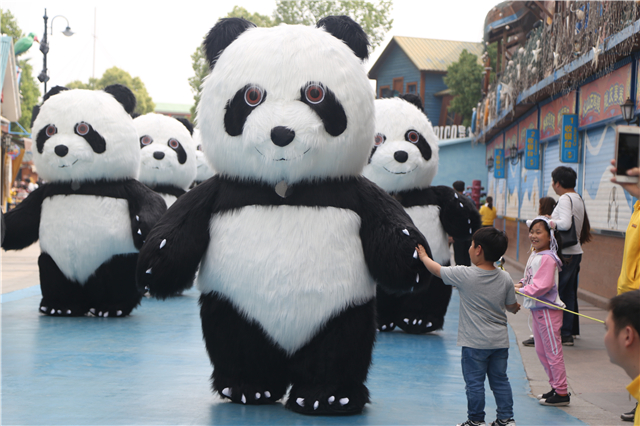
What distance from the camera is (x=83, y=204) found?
6.81 metres

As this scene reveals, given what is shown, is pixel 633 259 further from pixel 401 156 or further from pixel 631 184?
pixel 401 156

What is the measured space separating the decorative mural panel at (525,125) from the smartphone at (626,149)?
11705 millimetres

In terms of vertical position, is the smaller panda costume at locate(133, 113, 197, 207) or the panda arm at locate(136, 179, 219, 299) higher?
the smaller panda costume at locate(133, 113, 197, 207)

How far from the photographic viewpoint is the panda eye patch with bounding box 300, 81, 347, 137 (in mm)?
3879

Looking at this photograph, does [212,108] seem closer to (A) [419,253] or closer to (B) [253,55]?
(B) [253,55]

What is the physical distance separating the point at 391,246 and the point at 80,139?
410 centimetres

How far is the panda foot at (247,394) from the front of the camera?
4.05 meters

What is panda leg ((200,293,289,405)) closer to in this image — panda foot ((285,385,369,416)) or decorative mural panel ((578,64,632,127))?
panda foot ((285,385,369,416))

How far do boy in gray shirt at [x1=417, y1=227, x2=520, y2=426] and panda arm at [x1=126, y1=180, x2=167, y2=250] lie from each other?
3.86 meters

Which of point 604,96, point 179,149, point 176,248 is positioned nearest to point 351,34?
point 176,248

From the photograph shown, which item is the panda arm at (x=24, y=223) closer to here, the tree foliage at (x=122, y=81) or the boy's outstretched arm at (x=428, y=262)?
the boy's outstretched arm at (x=428, y=262)

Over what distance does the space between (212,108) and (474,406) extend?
2254mm

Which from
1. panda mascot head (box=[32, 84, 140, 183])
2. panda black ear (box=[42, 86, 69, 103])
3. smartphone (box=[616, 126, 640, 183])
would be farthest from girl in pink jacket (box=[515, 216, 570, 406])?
panda black ear (box=[42, 86, 69, 103])

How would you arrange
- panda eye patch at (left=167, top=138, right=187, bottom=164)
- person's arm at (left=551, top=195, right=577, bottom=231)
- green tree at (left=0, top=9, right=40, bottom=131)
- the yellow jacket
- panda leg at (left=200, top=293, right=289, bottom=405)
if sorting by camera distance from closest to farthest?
panda leg at (left=200, top=293, right=289, bottom=405) → the yellow jacket → person's arm at (left=551, top=195, right=577, bottom=231) → panda eye patch at (left=167, top=138, right=187, bottom=164) → green tree at (left=0, top=9, right=40, bottom=131)
